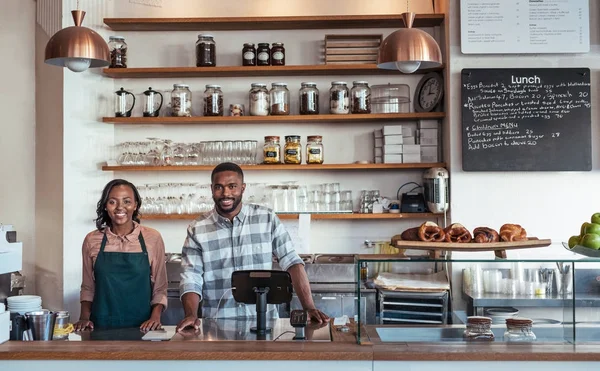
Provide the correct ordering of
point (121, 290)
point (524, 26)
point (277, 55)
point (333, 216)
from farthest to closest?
point (277, 55) < point (333, 216) < point (524, 26) < point (121, 290)

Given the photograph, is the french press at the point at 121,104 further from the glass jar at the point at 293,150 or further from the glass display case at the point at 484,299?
the glass display case at the point at 484,299

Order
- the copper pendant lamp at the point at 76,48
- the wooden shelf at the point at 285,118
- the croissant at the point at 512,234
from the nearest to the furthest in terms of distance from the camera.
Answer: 1. the croissant at the point at 512,234
2. the copper pendant lamp at the point at 76,48
3. the wooden shelf at the point at 285,118

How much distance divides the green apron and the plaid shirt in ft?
0.74

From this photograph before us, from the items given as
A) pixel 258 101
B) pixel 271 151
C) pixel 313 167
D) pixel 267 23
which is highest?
pixel 267 23

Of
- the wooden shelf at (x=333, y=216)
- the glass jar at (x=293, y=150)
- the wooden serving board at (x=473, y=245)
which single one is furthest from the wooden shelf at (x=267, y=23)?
the wooden serving board at (x=473, y=245)

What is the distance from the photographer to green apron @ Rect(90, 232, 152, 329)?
11.3 ft

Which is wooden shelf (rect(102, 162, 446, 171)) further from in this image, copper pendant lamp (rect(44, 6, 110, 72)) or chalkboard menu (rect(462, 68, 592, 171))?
copper pendant lamp (rect(44, 6, 110, 72))

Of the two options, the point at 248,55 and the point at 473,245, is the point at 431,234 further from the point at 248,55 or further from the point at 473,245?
the point at 248,55

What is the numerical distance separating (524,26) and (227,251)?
8.22 feet

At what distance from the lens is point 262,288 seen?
2791 mm

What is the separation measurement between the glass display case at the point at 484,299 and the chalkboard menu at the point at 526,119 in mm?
2222

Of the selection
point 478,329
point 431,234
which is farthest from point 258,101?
point 478,329

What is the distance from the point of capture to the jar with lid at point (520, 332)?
2557 millimetres

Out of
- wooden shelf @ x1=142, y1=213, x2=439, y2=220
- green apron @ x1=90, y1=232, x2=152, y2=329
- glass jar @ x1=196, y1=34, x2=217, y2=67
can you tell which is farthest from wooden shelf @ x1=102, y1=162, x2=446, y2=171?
green apron @ x1=90, y1=232, x2=152, y2=329
